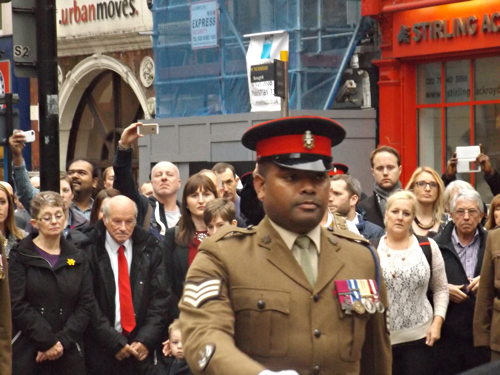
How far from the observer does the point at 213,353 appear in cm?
400

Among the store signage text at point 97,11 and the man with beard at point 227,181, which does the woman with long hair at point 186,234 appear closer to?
the man with beard at point 227,181

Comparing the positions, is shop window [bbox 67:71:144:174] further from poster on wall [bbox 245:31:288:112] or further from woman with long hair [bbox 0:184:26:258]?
woman with long hair [bbox 0:184:26:258]

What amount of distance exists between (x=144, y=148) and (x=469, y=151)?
1307 centimetres

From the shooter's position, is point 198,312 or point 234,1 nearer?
point 198,312

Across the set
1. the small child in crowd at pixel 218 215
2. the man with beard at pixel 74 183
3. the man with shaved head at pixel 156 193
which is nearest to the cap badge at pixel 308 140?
the small child in crowd at pixel 218 215

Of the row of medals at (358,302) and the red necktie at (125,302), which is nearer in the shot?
the row of medals at (358,302)

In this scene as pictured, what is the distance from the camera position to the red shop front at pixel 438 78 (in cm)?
1898

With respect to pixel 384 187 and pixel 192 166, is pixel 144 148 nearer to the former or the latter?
pixel 192 166

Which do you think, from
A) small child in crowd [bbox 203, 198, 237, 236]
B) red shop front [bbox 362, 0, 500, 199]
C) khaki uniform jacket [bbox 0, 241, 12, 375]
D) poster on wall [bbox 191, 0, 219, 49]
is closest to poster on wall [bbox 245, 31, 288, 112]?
poster on wall [bbox 191, 0, 219, 49]

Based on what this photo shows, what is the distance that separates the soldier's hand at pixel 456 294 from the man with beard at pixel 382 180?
126 centimetres

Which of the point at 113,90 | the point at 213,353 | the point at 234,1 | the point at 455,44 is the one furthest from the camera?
the point at 113,90

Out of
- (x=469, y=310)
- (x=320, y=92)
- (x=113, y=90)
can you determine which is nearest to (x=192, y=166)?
(x=320, y=92)

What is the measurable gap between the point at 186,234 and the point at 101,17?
729 inches

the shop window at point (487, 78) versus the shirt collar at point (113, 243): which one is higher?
the shop window at point (487, 78)
